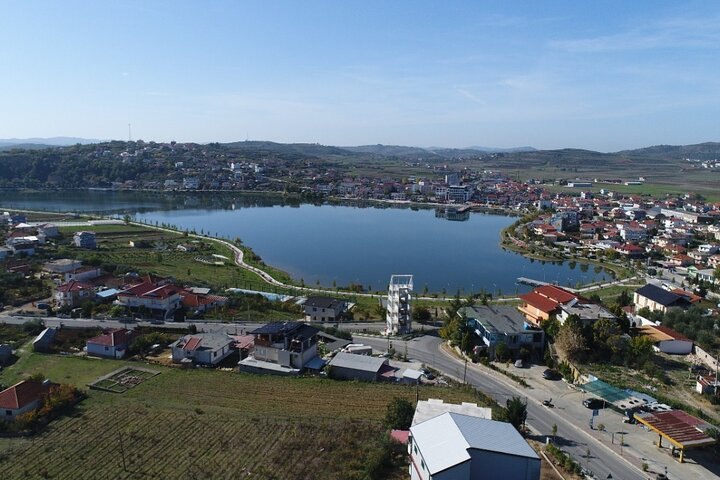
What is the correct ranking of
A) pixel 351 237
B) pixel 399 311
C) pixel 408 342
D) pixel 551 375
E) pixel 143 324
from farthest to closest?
pixel 351 237
pixel 143 324
pixel 399 311
pixel 408 342
pixel 551 375

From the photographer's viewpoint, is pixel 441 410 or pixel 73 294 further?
pixel 73 294

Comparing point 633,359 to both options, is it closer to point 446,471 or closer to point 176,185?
point 446,471

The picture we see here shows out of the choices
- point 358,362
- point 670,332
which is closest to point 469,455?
point 358,362

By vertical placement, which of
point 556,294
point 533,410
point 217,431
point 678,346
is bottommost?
point 533,410

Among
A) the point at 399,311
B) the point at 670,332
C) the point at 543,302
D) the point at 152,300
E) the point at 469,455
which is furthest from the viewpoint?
the point at 152,300

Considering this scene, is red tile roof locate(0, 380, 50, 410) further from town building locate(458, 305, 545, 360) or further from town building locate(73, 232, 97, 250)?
town building locate(73, 232, 97, 250)

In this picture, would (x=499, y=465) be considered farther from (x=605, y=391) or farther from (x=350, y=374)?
(x=350, y=374)

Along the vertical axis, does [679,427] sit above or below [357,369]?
above
